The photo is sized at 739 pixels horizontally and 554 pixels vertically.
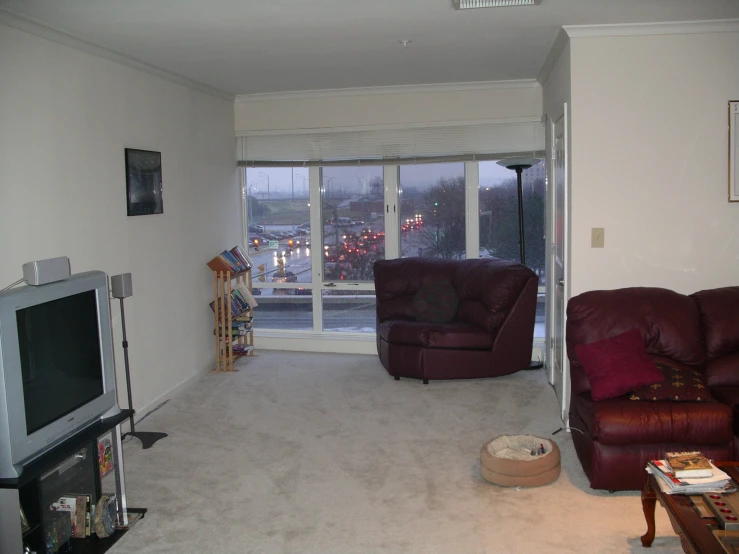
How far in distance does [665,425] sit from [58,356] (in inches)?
112

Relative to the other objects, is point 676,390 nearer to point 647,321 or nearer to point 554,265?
point 647,321

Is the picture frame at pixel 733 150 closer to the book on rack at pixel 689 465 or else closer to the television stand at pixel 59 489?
the book on rack at pixel 689 465

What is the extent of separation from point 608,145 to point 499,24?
1.01m

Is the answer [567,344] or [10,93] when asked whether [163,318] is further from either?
[567,344]

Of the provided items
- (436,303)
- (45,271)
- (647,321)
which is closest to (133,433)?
(45,271)

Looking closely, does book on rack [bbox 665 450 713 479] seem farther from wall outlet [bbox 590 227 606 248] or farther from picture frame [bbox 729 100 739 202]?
picture frame [bbox 729 100 739 202]

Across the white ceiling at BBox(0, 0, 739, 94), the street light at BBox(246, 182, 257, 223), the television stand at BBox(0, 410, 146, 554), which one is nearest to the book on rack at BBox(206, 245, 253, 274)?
the street light at BBox(246, 182, 257, 223)

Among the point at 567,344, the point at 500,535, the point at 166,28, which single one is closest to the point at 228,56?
the point at 166,28

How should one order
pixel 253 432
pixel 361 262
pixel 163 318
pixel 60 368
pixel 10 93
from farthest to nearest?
pixel 361 262, pixel 163 318, pixel 253 432, pixel 10 93, pixel 60 368

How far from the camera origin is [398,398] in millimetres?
5367

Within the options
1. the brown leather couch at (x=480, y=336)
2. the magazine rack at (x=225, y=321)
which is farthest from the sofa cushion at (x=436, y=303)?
the magazine rack at (x=225, y=321)

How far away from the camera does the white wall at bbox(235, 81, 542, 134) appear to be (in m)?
6.22

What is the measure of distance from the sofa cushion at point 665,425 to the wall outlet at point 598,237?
4.09ft

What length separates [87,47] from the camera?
14.1 ft
